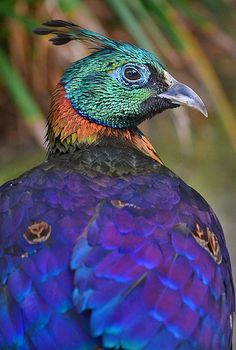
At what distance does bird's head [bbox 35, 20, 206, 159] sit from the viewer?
431cm

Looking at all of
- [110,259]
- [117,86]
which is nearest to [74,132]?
[117,86]

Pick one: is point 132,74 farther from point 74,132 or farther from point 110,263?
point 110,263

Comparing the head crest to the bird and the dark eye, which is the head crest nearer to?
the dark eye

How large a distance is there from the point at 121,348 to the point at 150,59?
149 cm

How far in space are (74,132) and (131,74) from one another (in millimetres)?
337

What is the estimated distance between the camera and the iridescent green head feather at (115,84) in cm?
431

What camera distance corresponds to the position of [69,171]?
391 cm

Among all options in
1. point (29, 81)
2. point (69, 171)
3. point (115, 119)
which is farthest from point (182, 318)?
point (29, 81)

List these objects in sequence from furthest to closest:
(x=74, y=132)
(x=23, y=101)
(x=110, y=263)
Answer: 1. (x=23, y=101)
2. (x=74, y=132)
3. (x=110, y=263)

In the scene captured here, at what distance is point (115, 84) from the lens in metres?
4.32

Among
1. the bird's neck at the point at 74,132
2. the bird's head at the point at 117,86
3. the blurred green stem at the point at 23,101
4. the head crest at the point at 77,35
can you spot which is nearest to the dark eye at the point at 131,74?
the bird's head at the point at 117,86

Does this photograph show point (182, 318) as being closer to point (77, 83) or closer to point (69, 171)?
point (69, 171)

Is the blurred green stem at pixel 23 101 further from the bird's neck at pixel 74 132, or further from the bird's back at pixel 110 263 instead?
the bird's back at pixel 110 263

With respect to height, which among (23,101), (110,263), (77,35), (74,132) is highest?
(77,35)
